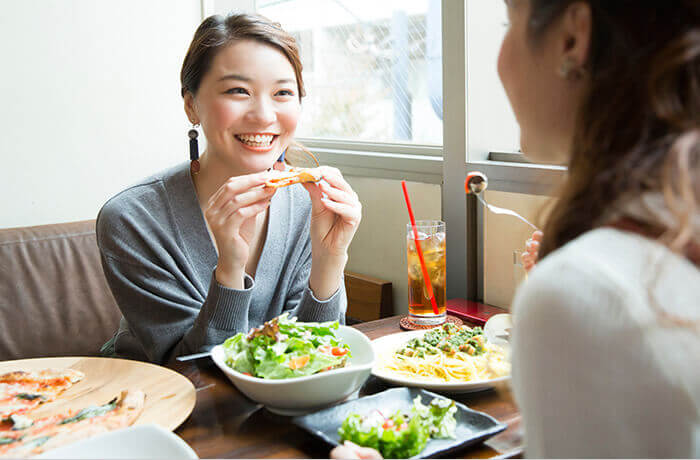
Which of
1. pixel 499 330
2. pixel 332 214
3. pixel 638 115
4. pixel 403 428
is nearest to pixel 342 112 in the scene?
pixel 332 214

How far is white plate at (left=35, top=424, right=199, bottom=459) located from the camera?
1.00m

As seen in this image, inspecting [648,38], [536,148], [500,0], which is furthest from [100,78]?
[648,38]

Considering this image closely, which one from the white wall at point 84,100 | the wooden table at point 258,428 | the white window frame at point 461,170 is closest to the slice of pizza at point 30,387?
the wooden table at point 258,428

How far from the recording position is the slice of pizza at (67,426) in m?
1.07

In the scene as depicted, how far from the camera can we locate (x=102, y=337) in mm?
2443

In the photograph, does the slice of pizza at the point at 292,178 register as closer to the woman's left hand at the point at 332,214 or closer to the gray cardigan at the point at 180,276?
the woman's left hand at the point at 332,214

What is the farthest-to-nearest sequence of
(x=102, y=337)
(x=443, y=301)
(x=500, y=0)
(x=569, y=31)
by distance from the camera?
(x=102, y=337)
(x=500, y=0)
(x=443, y=301)
(x=569, y=31)

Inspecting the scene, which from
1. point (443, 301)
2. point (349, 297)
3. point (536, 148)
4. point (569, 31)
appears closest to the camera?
point (569, 31)

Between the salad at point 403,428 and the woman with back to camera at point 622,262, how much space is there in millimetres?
386

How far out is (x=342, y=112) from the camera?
11.1 ft

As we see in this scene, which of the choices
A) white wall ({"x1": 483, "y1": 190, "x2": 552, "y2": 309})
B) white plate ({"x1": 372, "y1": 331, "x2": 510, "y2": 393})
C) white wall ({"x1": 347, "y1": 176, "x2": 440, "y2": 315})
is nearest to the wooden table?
white plate ({"x1": 372, "y1": 331, "x2": 510, "y2": 393})

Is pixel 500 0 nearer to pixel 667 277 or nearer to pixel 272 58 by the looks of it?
pixel 272 58

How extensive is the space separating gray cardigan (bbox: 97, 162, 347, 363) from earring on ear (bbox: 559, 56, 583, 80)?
107 centimetres

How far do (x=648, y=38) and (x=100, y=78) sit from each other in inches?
110
